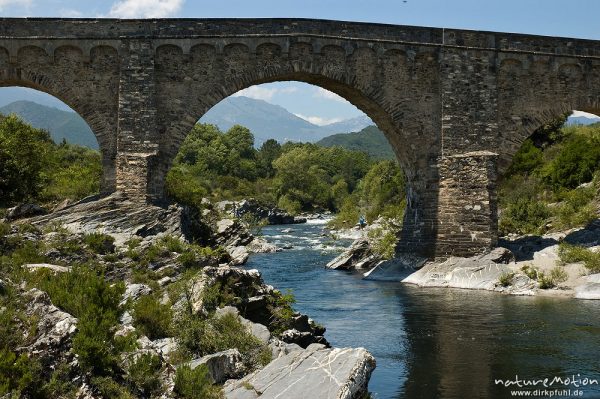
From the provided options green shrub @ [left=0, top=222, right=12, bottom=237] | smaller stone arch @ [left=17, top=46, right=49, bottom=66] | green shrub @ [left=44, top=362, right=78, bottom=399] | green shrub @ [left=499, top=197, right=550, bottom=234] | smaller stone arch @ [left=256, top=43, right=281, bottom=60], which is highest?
smaller stone arch @ [left=256, top=43, right=281, bottom=60]

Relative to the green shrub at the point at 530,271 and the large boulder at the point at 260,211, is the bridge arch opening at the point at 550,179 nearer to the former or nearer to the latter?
the green shrub at the point at 530,271

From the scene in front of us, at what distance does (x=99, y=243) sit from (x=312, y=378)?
27.2 ft

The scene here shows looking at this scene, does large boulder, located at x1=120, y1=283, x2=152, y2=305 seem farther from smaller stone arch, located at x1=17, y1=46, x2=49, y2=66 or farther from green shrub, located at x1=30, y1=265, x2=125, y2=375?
smaller stone arch, located at x1=17, y1=46, x2=49, y2=66

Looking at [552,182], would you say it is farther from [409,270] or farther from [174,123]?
[174,123]

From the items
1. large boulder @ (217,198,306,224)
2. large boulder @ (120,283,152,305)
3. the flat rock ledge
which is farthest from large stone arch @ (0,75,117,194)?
large boulder @ (217,198,306,224)

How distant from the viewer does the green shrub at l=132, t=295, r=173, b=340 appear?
1173 cm

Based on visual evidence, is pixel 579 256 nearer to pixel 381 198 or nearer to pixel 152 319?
pixel 152 319

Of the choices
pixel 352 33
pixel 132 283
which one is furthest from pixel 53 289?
pixel 352 33

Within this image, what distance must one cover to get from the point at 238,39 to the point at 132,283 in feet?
34.4

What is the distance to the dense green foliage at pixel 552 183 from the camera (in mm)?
30000

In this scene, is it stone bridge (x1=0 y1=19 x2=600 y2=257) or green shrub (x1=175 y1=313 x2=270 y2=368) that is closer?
green shrub (x1=175 y1=313 x2=270 y2=368)

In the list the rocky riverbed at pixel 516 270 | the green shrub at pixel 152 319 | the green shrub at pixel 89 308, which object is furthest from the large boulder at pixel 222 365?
the rocky riverbed at pixel 516 270

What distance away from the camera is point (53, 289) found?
35.8 feet

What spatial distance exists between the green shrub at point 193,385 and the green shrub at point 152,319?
6.81 ft
